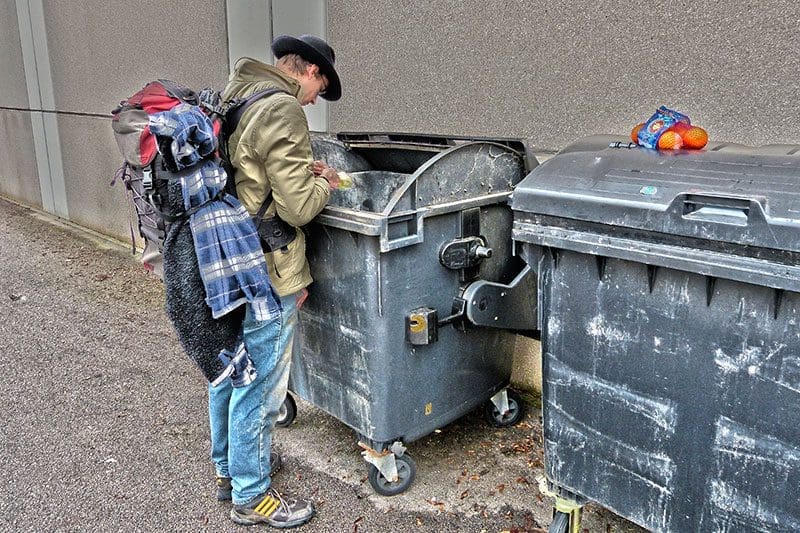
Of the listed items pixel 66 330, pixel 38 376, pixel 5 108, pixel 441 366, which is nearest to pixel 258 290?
pixel 441 366

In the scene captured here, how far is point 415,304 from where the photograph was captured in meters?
2.67

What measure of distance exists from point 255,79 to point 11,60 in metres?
8.30

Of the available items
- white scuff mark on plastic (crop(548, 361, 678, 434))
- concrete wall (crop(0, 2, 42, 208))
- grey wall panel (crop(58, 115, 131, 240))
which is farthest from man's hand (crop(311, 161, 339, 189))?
concrete wall (crop(0, 2, 42, 208))

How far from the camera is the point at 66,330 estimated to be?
4824 millimetres

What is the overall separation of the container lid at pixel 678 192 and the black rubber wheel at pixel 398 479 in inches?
51.4

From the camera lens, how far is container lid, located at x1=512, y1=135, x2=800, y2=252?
67.6 inches

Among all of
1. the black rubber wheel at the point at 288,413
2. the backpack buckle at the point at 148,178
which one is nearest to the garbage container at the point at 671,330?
the backpack buckle at the point at 148,178

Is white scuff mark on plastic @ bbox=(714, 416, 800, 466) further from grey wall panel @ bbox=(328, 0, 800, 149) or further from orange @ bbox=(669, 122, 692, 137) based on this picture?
grey wall panel @ bbox=(328, 0, 800, 149)

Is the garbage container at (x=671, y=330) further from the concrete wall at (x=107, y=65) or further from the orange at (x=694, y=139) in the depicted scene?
the concrete wall at (x=107, y=65)

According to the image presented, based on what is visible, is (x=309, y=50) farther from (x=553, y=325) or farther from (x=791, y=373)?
(x=791, y=373)

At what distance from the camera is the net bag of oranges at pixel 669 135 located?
7.50ft

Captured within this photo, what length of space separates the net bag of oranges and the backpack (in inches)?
52.6

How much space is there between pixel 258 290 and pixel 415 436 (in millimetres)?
981

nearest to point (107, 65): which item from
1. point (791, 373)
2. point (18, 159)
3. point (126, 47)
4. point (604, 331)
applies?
point (126, 47)
